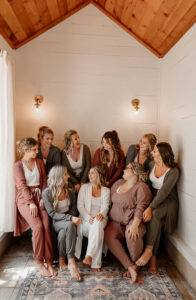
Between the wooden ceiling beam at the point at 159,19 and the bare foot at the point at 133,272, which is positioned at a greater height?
the wooden ceiling beam at the point at 159,19

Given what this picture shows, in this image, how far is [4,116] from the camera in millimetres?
2832

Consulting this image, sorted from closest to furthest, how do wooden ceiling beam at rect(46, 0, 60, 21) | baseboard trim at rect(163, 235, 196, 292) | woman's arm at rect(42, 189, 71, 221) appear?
baseboard trim at rect(163, 235, 196, 292) → woman's arm at rect(42, 189, 71, 221) → wooden ceiling beam at rect(46, 0, 60, 21)

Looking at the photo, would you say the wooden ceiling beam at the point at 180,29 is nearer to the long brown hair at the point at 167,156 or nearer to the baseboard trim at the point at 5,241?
the long brown hair at the point at 167,156

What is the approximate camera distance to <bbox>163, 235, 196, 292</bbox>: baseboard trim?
7.78 feet

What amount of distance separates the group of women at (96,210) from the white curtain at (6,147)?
90 millimetres

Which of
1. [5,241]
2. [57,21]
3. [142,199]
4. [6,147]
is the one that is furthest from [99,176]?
[57,21]

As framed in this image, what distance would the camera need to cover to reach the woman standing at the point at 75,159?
331cm

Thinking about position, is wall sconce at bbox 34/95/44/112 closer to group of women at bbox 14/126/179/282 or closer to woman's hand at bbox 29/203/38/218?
group of women at bbox 14/126/179/282

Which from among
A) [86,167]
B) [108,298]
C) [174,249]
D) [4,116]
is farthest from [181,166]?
[4,116]

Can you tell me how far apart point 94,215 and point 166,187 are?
89 centimetres

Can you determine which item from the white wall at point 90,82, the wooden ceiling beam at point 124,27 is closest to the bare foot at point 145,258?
the white wall at point 90,82

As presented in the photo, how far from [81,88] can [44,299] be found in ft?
9.04

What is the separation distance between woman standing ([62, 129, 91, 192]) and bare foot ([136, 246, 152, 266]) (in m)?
1.17

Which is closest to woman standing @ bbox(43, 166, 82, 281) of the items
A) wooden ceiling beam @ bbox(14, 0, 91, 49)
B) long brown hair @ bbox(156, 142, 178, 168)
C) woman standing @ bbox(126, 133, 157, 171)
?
woman standing @ bbox(126, 133, 157, 171)
